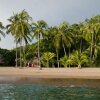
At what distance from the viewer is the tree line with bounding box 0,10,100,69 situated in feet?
225

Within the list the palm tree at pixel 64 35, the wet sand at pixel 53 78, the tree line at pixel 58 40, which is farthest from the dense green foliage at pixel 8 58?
the wet sand at pixel 53 78

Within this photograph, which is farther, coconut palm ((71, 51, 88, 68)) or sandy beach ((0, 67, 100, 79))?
coconut palm ((71, 51, 88, 68))

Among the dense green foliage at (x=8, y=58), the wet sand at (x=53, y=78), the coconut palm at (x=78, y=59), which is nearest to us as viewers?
the wet sand at (x=53, y=78)

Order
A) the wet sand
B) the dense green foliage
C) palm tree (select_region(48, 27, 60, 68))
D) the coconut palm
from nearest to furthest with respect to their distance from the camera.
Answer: the wet sand
the coconut palm
palm tree (select_region(48, 27, 60, 68))
the dense green foliage

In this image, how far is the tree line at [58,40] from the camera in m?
68.7

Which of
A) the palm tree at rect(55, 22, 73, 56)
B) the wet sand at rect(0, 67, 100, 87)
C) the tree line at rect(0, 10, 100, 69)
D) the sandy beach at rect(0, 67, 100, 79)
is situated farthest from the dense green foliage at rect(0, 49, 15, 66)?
the wet sand at rect(0, 67, 100, 87)

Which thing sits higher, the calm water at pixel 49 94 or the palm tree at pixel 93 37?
the palm tree at pixel 93 37

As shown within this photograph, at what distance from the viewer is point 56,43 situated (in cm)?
7075

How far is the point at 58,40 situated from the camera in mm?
70500

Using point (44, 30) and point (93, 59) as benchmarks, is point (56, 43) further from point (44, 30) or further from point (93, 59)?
point (93, 59)

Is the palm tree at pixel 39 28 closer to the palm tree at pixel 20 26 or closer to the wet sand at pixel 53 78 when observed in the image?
the palm tree at pixel 20 26

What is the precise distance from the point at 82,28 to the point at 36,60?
41.0 feet

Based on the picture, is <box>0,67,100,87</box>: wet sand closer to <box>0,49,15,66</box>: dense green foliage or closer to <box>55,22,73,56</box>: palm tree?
<box>55,22,73,56</box>: palm tree

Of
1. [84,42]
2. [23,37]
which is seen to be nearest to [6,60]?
[23,37]
